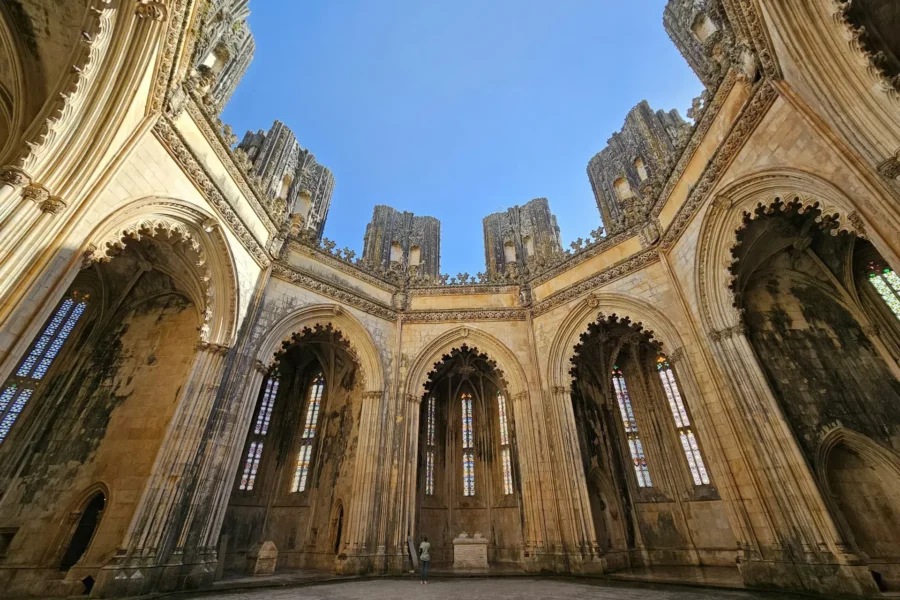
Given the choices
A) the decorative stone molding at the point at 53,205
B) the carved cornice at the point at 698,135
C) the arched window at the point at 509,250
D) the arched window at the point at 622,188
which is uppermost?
the arched window at the point at 622,188

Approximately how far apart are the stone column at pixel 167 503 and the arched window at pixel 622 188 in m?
18.5

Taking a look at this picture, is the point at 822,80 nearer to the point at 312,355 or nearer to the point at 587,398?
the point at 587,398

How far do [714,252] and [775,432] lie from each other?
4.71m

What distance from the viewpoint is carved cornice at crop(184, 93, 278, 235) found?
9895mm

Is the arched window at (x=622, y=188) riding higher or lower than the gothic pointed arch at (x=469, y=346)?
higher

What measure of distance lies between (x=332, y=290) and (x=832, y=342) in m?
15.9

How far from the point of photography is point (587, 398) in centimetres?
1728

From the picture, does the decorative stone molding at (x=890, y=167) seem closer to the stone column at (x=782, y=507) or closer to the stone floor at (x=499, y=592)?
the stone column at (x=782, y=507)

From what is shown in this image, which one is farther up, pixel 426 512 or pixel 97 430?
pixel 97 430

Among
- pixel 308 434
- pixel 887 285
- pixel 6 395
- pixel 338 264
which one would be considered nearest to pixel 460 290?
pixel 338 264

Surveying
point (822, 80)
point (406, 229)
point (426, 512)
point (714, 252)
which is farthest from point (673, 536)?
point (406, 229)

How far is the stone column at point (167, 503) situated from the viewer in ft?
25.8

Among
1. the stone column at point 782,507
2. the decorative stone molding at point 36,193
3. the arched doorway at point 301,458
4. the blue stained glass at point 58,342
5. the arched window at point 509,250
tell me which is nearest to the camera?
the decorative stone molding at point 36,193

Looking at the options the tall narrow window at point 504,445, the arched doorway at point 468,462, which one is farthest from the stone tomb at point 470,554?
the tall narrow window at point 504,445
